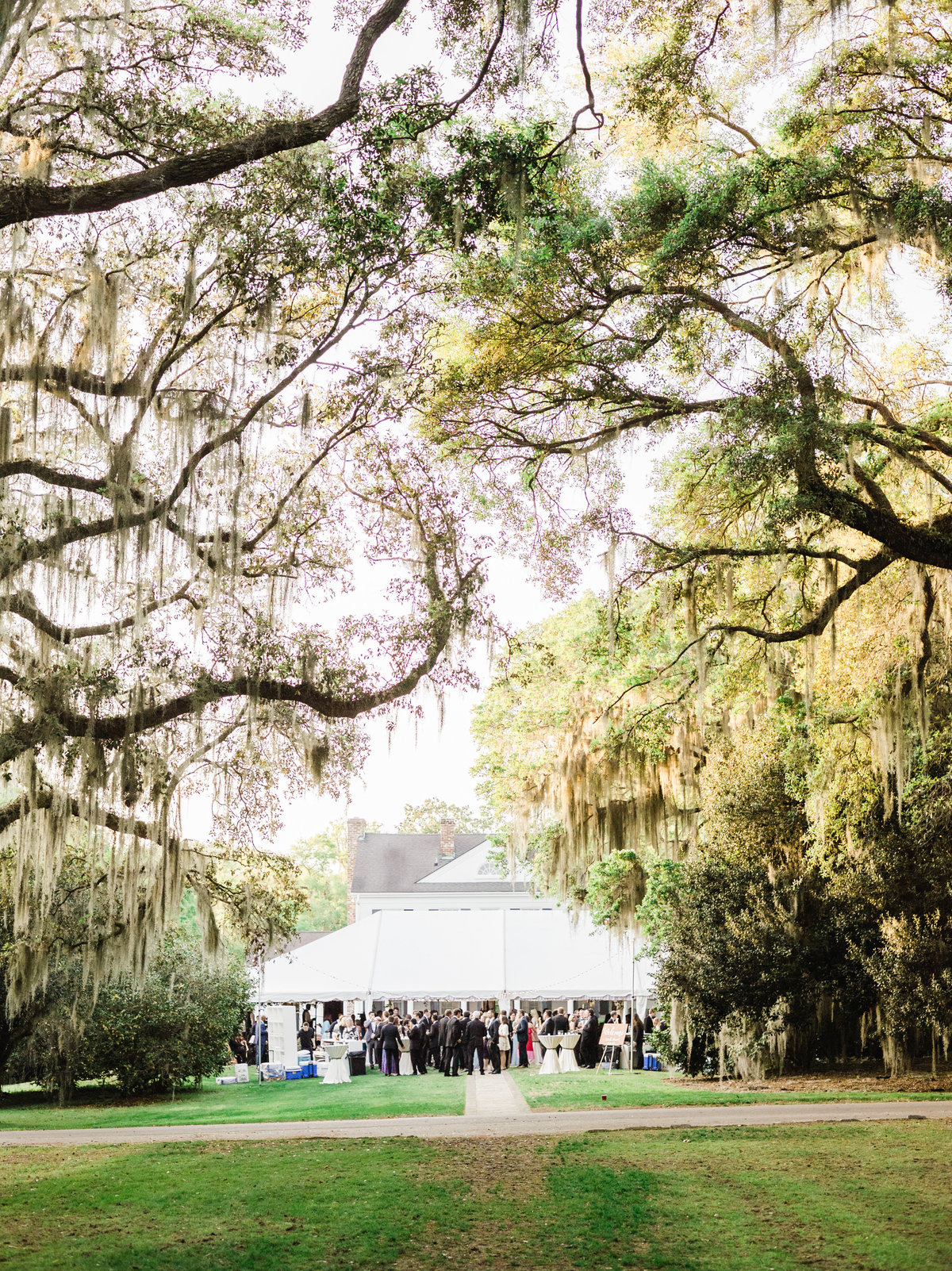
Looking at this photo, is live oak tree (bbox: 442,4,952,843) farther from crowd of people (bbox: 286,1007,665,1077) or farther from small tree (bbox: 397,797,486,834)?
small tree (bbox: 397,797,486,834)

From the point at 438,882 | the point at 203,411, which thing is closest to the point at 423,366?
the point at 203,411

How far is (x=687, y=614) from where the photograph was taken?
41.3 ft

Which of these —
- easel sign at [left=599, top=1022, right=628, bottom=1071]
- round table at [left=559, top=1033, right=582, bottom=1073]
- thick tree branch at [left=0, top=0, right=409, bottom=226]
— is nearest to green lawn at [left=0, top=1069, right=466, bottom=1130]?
round table at [left=559, top=1033, right=582, bottom=1073]

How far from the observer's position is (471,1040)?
73.6 ft

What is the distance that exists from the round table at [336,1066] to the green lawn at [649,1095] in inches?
141

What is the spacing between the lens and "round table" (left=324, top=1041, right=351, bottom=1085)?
69.7ft

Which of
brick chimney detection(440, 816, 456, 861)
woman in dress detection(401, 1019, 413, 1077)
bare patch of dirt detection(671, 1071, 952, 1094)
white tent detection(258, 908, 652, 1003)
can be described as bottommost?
woman in dress detection(401, 1019, 413, 1077)

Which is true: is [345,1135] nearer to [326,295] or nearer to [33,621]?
[33,621]

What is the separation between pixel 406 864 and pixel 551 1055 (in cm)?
2559

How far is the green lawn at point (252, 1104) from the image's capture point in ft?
50.2

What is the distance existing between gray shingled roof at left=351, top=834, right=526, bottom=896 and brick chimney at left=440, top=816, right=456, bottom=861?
233 mm

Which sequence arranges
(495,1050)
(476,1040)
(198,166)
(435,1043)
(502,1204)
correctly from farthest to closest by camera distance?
1. (435,1043)
2. (495,1050)
3. (476,1040)
4. (502,1204)
5. (198,166)

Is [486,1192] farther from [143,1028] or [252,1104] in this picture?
[143,1028]

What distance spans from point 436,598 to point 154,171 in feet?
16.9
